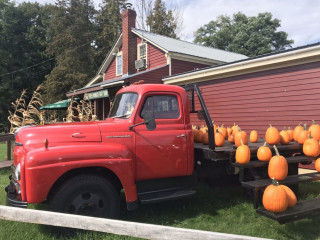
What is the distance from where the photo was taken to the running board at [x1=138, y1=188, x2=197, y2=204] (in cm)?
359

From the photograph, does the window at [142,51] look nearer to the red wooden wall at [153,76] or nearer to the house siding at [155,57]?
the house siding at [155,57]

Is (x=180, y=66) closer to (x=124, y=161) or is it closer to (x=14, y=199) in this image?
(x=124, y=161)

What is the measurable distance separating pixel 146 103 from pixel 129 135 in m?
0.57

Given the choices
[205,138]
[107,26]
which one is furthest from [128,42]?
[107,26]

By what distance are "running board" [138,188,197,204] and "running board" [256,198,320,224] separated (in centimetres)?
105

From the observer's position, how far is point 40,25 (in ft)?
136

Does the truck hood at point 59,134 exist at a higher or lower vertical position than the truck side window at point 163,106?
lower

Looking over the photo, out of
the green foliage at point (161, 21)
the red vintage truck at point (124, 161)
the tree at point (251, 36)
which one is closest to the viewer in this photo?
the red vintage truck at point (124, 161)

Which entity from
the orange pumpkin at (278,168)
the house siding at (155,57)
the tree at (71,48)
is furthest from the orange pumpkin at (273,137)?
the tree at (71,48)

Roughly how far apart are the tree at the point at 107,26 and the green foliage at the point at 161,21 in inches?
167

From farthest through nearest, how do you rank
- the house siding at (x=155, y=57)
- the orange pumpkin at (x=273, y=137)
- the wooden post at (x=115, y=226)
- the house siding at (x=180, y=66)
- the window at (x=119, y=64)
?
the window at (x=119, y=64) → the house siding at (x=155, y=57) → the house siding at (x=180, y=66) → the orange pumpkin at (x=273, y=137) → the wooden post at (x=115, y=226)

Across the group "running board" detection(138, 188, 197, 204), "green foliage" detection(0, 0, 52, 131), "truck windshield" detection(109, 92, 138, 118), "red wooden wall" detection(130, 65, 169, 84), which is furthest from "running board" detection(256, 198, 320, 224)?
"green foliage" detection(0, 0, 52, 131)

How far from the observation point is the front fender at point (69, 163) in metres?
3.04

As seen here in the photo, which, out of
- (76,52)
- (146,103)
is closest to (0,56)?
(76,52)
